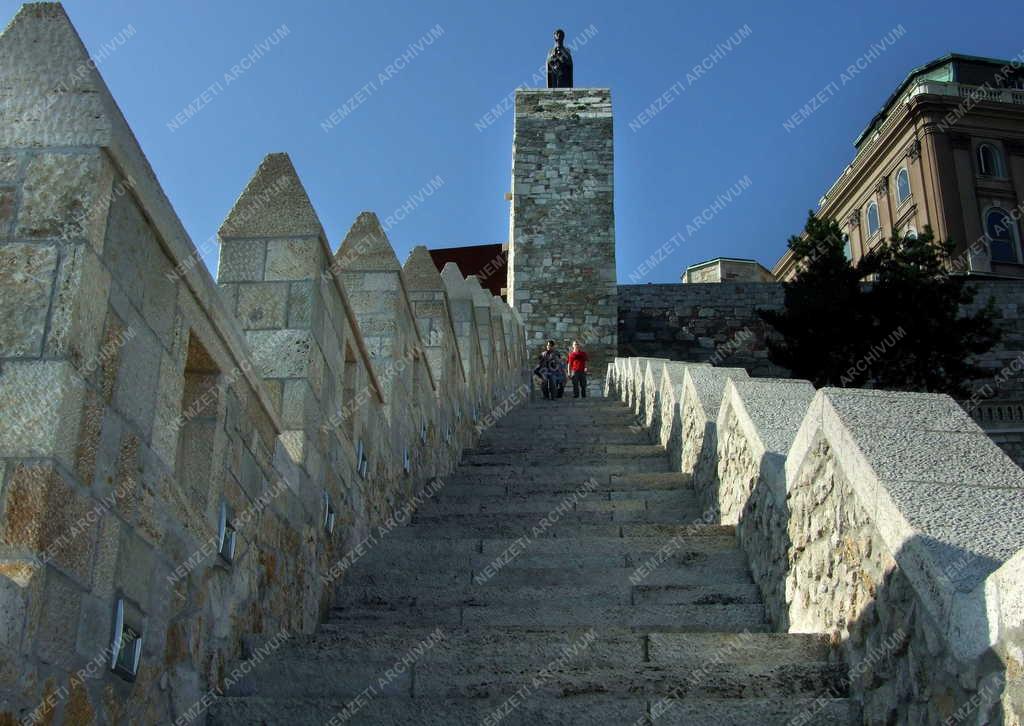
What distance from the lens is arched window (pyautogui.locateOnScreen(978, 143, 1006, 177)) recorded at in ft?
120

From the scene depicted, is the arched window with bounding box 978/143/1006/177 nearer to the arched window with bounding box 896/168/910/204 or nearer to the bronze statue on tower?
the arched window with bounding box 896/168/910/204

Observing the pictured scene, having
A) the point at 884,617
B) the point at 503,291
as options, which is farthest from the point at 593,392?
the point at 884,617

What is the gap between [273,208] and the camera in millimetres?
5285

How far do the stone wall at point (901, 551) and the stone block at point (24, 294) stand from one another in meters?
2.47

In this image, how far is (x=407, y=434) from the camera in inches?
303

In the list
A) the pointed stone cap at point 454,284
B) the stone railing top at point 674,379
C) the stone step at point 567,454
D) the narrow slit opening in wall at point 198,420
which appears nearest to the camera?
the narrow slit opening in wall at point 198,420

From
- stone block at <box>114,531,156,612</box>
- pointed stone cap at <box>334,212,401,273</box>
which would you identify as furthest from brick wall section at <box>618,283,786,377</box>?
stone block at <box>114,531,156,612</box>

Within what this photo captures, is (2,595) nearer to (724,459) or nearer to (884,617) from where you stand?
(884,617)

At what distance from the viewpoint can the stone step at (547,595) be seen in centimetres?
505

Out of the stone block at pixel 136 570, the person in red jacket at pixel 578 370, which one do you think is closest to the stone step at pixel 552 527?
A: the stone block at pixel 136 570

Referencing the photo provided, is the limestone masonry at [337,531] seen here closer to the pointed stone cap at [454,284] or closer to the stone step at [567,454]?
the stone step at [567,454]

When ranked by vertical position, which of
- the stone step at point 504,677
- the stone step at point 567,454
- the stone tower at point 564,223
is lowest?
the stone step at point 504,677

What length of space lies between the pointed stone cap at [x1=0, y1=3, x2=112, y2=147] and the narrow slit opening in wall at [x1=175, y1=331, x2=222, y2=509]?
2.80 ft

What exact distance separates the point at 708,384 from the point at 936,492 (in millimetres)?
4299
